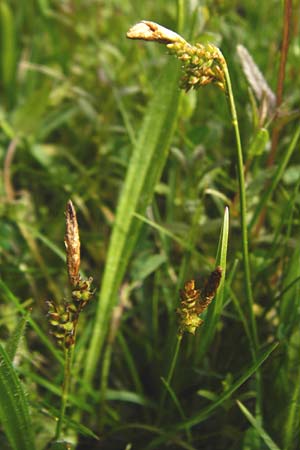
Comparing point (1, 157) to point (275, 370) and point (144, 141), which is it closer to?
point (144, 141)

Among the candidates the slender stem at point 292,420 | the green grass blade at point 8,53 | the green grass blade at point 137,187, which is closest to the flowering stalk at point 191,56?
the slender stem at point 292,420

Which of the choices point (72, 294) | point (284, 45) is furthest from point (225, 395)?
point (284, 45)

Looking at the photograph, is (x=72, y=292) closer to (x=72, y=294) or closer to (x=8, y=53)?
(x=72, y=294)

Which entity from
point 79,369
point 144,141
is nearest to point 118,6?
point 144,141

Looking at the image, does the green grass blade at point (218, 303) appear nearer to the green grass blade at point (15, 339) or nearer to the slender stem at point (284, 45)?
the green grass blade at point (15, 339)

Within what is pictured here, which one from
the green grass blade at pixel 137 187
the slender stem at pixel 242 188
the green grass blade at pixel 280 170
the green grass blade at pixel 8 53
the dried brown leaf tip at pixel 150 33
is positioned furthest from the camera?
the green grass blade at pixel 8 53

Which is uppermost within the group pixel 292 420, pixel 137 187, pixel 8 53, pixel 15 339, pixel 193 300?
pixel 8 53

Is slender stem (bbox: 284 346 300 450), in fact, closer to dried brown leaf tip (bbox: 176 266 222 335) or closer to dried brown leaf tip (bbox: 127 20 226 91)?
dried brown leaf tip (bbox: 176 266 222 335)
